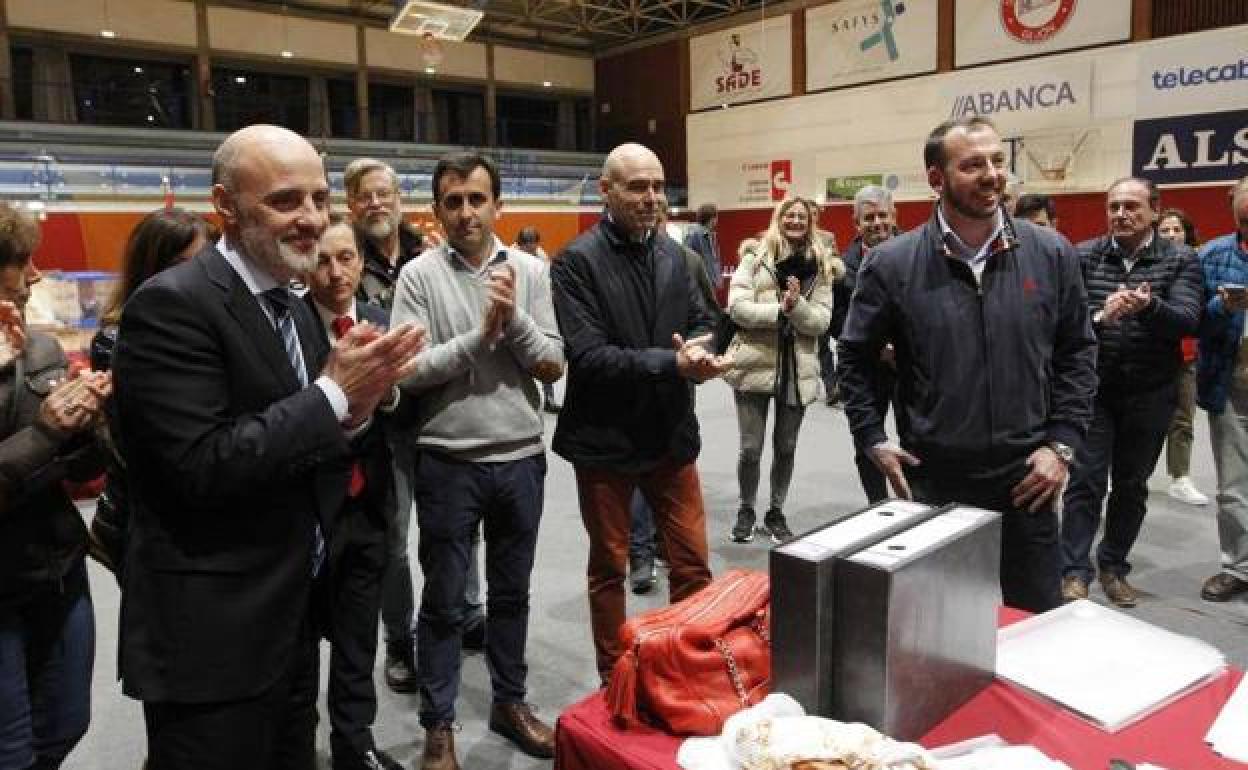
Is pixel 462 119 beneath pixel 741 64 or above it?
beneath

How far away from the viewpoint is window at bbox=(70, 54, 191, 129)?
1397cm

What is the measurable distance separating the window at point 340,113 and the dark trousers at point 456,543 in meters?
15.1

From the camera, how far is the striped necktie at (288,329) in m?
1.55

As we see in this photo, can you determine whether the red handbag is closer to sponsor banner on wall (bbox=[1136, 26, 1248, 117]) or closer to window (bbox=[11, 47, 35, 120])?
sponsor banner on wall (bbox=[1136, 26, 1248, 117])

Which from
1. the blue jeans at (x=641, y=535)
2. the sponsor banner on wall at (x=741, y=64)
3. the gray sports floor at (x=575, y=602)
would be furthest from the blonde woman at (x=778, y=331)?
the sponsor banner on wall at (x=741, y=64)

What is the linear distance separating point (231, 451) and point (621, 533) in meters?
1.38

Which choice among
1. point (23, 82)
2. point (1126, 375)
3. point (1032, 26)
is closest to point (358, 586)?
point (1126, 375)

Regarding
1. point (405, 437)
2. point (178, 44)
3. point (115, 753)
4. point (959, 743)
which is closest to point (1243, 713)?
point (959, 743)

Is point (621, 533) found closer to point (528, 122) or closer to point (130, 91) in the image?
point (130, 91)

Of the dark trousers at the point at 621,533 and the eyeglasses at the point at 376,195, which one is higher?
the eyeglasses at the point at 376,195

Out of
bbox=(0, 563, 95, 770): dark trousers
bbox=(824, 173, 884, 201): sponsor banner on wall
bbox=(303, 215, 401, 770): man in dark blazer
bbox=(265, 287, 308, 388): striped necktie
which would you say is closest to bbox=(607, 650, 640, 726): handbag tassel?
bbox=(265, 287, 308, 388): striped necktie

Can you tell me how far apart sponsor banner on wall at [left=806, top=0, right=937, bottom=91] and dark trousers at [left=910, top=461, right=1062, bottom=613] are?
12553mm

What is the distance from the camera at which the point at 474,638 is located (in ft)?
10.6

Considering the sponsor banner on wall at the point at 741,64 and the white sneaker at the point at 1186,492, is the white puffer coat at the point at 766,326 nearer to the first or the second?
the white sneaker at the point at 1186,492
